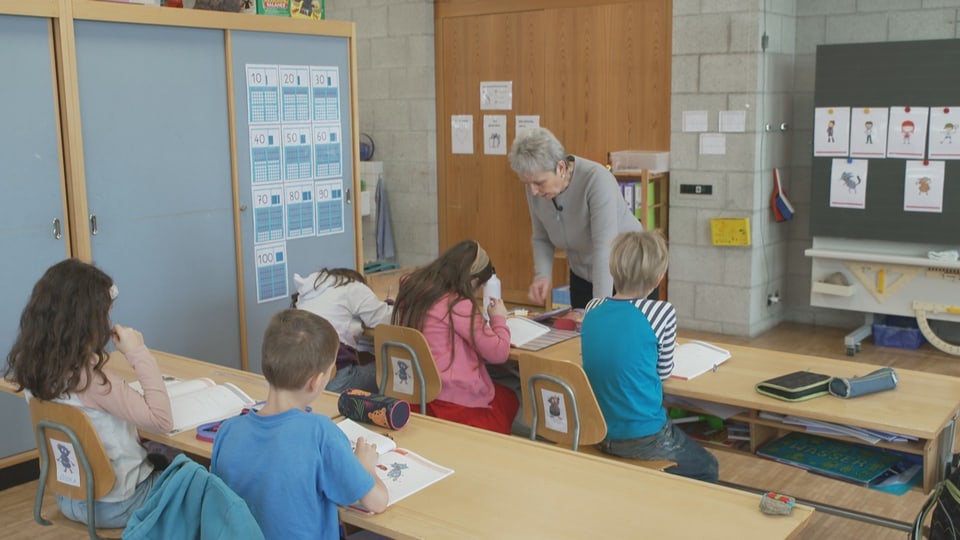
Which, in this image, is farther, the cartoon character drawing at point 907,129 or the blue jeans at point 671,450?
the cartoon character drawing at point 907,129

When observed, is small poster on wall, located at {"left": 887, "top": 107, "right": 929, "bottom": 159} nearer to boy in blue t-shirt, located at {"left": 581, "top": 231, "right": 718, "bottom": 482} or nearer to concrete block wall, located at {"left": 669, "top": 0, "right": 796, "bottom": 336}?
concrete block wall, located at {"left": 669, "top": 0, "right": 796, "bottom": 336}

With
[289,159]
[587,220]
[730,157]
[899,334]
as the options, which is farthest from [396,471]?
[899,334]

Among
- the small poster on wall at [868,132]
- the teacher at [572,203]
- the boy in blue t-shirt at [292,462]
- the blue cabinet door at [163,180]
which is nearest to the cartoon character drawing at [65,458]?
the boy in blue t-shirt at [292,462]

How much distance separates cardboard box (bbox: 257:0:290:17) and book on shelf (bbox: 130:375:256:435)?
8.13 feet

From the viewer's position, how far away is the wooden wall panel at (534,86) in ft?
21.5

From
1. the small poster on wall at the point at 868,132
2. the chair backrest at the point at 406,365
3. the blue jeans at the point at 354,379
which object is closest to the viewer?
the chair backrest at the point at 406,365

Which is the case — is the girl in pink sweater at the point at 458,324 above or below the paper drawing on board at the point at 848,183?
below

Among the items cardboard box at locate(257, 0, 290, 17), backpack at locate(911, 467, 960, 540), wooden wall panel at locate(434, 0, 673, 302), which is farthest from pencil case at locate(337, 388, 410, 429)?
wooden wall panel at locate(434, 0, 673, 302)

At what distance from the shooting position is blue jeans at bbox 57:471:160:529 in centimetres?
262

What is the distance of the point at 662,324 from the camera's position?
290 centimetres

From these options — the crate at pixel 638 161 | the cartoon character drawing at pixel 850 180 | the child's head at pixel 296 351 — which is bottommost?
the child's head at pixel 296 351

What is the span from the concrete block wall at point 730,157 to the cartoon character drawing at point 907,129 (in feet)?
2.71

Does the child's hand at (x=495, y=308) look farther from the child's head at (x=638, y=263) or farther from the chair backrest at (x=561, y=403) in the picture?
the child's head at (x=638, y=263)

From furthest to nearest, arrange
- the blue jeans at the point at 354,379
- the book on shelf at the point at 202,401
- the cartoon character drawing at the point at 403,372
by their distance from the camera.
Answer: the blue jeans at the point at 354,379, the cartoon character drawing at the point at 403,372, the book on shelf at the point at 202,401
